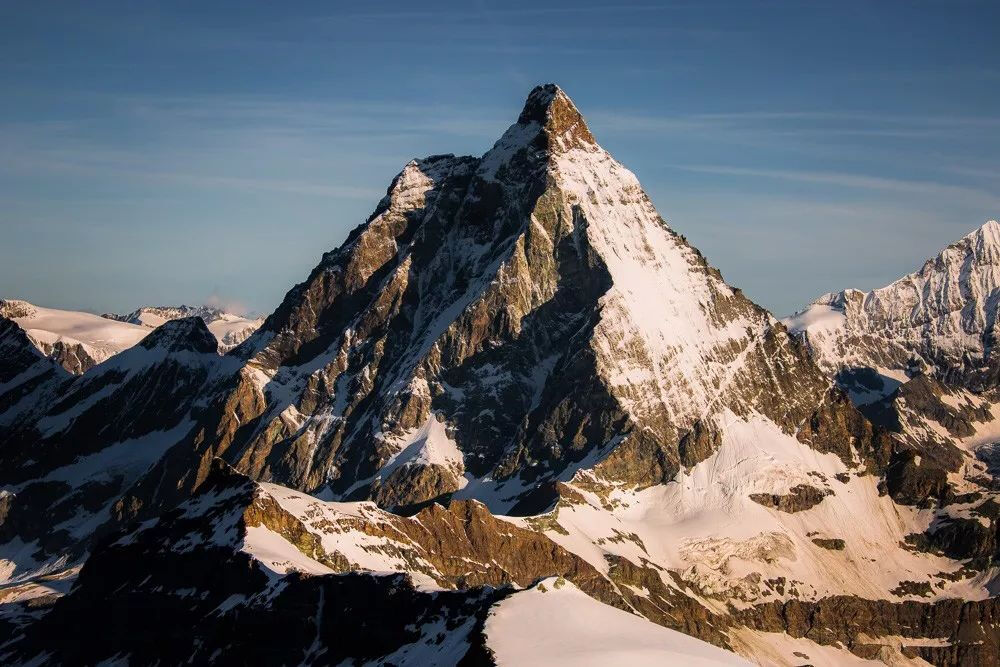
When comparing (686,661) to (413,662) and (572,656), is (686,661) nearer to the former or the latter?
(572,656)

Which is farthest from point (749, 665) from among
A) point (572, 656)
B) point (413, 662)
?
point (413, 662)

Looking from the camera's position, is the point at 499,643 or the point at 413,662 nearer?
the point at 499,643

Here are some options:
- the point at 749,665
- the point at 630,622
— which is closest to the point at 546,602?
the point at 630,622

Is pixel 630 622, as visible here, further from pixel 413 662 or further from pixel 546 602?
pixel 413 662

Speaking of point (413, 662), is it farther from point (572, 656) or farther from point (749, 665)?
point (749, 665)

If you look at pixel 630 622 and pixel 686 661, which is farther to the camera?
pixel 630 622
